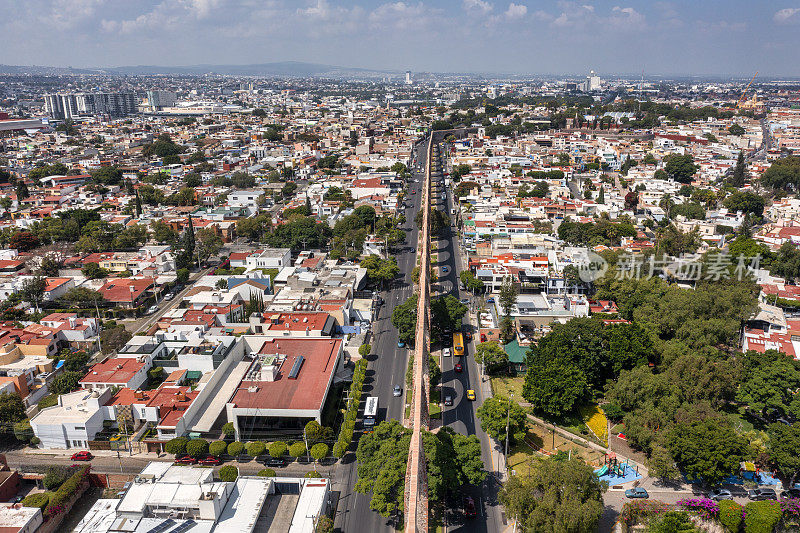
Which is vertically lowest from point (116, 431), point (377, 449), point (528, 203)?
point (116, 431)

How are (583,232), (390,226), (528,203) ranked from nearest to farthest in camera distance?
(583,232) → (390,226) → (528,203)

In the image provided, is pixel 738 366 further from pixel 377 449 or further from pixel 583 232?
pixel 583 232

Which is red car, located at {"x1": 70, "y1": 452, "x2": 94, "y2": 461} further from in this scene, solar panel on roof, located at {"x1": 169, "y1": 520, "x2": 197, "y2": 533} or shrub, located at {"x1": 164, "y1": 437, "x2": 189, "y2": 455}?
solar panel on roof, located at {"x1": 169, "y1": 520, "x2": 197, "y2": 533}

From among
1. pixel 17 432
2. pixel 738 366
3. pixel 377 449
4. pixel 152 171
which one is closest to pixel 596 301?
pixel 738 366

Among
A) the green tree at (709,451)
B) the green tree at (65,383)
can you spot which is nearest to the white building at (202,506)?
the green tree at (65,383)

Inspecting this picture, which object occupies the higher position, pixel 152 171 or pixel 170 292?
pixel 152 171

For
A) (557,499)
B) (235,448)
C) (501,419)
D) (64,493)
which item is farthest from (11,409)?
(557,499)

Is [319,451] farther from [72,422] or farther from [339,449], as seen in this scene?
[72,422]

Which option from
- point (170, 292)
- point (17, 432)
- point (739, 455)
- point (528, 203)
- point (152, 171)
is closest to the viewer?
point (739, 455)
